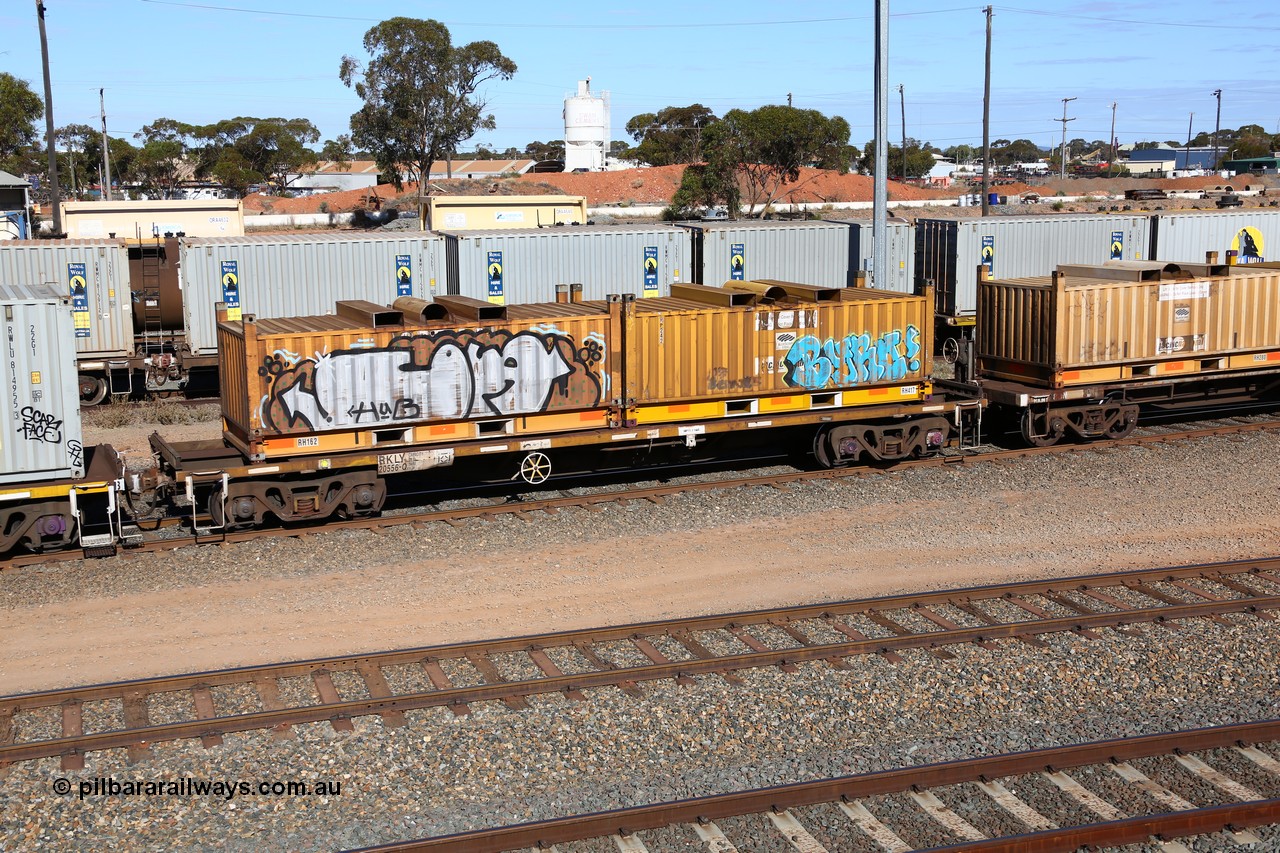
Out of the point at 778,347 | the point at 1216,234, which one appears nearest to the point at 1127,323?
the point at 778,347

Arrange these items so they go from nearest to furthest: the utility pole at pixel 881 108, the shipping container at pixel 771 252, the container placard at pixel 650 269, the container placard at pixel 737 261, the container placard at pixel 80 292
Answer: the utility pole at pixel 881 108, the container placard at pixel 80 292, the container placard at pixel 650 269, the shipping container at pixel 771 252, the container placard at pixel 737 261

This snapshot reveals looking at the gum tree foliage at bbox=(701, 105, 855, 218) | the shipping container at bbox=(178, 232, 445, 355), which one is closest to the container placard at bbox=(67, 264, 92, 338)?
the shipping container at bbox=(178, 232, 445, 355)

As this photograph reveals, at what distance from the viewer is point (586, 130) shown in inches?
4424

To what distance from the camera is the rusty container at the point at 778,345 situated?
1681 cm

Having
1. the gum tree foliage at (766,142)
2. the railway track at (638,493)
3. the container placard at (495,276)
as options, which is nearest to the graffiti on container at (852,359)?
the railway track at (638,493)

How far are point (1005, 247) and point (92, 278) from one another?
805 inches

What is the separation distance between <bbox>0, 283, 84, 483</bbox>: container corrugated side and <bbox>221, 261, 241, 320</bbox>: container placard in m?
10.3

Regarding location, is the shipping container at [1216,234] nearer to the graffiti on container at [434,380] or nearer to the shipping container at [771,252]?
the shipping container at [771,252]

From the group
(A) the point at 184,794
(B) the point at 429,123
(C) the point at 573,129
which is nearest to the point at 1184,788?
(A) the point at 184,794

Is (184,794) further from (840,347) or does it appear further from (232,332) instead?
(840,347)

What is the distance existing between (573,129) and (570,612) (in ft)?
344

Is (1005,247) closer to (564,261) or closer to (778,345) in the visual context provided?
(564,261)

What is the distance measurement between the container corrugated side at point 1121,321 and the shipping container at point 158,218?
29.1 m

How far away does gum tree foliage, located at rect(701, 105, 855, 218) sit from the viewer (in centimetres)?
6788
